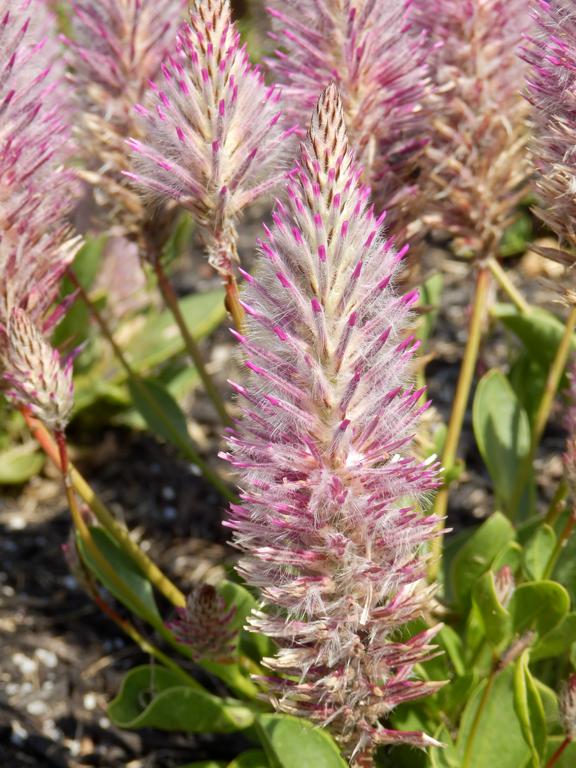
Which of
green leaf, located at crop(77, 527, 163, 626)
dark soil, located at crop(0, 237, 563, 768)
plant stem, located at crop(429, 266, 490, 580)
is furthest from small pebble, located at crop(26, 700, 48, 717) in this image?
plant stem, located at crop(429, 266, 490, 580)

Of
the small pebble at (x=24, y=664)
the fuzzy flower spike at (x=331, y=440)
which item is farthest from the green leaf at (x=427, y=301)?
the small pebble at (x=24, y=664)

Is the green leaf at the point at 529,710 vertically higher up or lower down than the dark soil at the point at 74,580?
higher up

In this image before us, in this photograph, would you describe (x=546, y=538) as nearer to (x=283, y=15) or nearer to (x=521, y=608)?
(x=521, y=608)

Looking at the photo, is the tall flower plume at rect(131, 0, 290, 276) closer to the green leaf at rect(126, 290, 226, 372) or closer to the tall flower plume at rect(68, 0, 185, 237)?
the tall flower plume at rect(68, 0, 185, 237)

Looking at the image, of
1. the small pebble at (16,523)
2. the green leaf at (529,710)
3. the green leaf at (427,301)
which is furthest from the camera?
the small pebble at (16,523)

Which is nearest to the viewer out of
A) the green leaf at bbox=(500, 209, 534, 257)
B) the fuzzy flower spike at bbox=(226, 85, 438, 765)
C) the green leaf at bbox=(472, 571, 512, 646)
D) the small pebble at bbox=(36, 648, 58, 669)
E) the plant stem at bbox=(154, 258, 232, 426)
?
the fuzzy flower spike at bbox=(226, 85, 438, 765)

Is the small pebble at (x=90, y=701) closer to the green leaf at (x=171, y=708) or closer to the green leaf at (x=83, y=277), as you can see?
the green leaf at (x=171, y=708)
